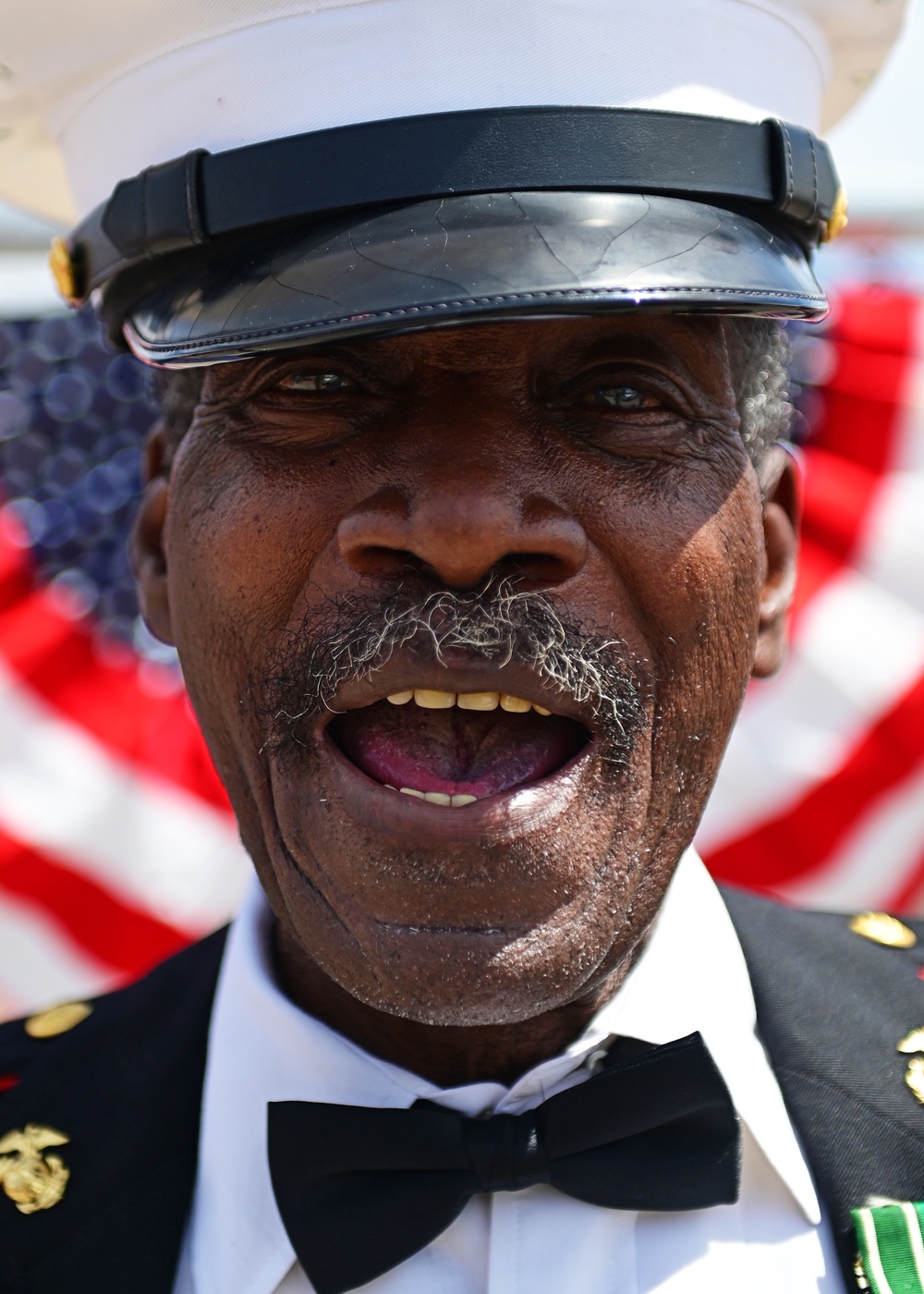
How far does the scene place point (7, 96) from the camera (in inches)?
82.0

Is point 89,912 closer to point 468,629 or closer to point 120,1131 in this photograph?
point 120,1131

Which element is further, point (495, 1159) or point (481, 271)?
point (495, 1159)

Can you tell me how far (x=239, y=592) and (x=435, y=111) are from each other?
27.9 inches

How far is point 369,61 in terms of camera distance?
1761mm

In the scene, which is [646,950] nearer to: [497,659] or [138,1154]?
[497,659]

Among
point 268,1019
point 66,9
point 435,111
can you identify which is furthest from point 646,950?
point 66,9

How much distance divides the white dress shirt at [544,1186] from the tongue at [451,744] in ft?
1.55

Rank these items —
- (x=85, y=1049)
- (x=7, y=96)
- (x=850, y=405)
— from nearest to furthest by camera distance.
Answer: (x=7, y=96) → (x=85, y=1049) → (x=850, y=405)

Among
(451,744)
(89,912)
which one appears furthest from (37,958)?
(451,744)

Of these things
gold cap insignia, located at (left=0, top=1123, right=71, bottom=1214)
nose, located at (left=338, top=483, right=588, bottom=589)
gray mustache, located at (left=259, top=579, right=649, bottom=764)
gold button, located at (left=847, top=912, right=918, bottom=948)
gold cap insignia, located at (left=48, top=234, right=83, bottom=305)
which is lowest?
gold cap insignia, located at (left=0, top=1123, right=71, bottom=1214)

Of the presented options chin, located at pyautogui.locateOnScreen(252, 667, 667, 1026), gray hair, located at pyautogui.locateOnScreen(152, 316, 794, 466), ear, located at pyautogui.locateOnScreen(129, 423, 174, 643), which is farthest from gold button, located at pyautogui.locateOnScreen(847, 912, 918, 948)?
ear, located at pyautogui.locateOnScreen(129, 423, 174, 643)

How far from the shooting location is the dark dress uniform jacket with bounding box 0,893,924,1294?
6.43 feet

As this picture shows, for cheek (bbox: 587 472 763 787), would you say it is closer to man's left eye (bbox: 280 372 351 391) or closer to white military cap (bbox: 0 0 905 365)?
white military cap (bbox: 0 0 905 365)

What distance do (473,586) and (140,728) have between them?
286 cm
